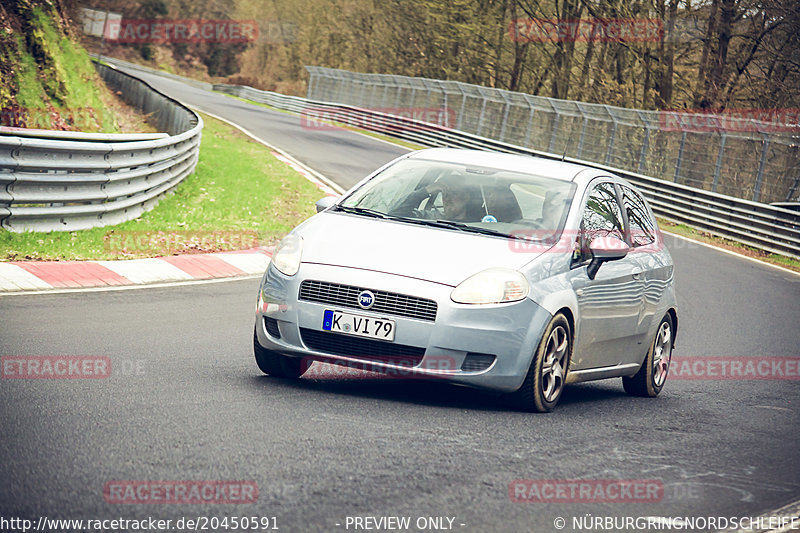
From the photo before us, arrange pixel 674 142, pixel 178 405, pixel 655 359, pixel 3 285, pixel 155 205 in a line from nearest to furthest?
pixel 178 405 < pixel 655 359 < pixel 3 285 < pixel 155 205 < pixel 674 142

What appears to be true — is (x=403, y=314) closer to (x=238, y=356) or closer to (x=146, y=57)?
(x=238, y=356)

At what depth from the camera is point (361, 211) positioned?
23.8 ft

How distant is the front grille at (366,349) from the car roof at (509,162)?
77.2 inches

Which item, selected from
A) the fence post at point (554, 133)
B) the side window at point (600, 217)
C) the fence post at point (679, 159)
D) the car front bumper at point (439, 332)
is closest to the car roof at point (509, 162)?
the side window at point (600, 217)

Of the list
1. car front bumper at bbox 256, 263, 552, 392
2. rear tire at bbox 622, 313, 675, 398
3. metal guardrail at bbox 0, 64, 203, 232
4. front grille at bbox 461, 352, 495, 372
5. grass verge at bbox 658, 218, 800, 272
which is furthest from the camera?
grass verge at bbox 658, 218, 800, 272

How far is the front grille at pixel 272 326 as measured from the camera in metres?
6.55

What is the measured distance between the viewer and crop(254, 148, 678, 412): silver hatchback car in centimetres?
620

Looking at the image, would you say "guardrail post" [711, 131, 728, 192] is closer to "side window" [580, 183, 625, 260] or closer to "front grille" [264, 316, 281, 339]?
"side window" [580, 183, 625, 260]

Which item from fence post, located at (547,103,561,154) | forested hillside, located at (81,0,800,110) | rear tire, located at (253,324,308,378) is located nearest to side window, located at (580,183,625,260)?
rear tire, located at (253,324,308,378)

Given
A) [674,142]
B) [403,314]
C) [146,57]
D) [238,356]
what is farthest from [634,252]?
[146,57]

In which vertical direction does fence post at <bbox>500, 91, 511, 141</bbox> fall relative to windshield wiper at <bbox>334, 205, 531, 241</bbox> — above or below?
above

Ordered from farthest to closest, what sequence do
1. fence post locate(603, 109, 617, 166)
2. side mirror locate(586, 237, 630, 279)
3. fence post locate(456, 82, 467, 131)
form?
fence post locate(456, 82, 467, 131) < fence post locate(603, 109, 617, 166) < side mirror locate(586, 237, 630, 279)

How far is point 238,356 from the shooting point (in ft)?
25.9

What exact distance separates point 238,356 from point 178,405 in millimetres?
2084
